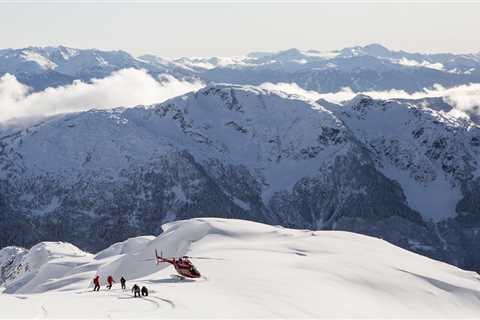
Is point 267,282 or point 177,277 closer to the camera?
point 267,282

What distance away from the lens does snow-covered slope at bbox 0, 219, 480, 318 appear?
225 feet

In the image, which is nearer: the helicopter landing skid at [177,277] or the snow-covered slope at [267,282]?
the snow-covered slope at [267,282]

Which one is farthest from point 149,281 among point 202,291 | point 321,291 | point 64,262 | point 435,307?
point 64,262

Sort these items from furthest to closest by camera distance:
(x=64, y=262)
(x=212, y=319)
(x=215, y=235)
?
(x=64, y=262)
(x=215, y=235)
(x=212, y=319)

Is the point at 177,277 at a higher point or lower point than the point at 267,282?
lower

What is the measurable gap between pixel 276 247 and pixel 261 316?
62900mm

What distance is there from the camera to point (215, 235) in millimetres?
140750

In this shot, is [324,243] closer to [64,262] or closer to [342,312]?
[342,312]

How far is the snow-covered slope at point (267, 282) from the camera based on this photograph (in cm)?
6850

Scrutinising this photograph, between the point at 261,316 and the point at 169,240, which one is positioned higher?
the point at 261,316

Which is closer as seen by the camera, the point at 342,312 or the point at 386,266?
the point at 342,312

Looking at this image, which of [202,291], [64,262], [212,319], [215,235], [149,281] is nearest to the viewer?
[212,319]

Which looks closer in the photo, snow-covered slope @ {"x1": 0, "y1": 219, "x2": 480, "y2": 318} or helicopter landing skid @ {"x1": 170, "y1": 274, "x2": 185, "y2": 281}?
snow-covered slope @ {"x1": 0, "y1": 219, "x2": 480, "y2": 318}

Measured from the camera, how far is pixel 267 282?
87.1m
